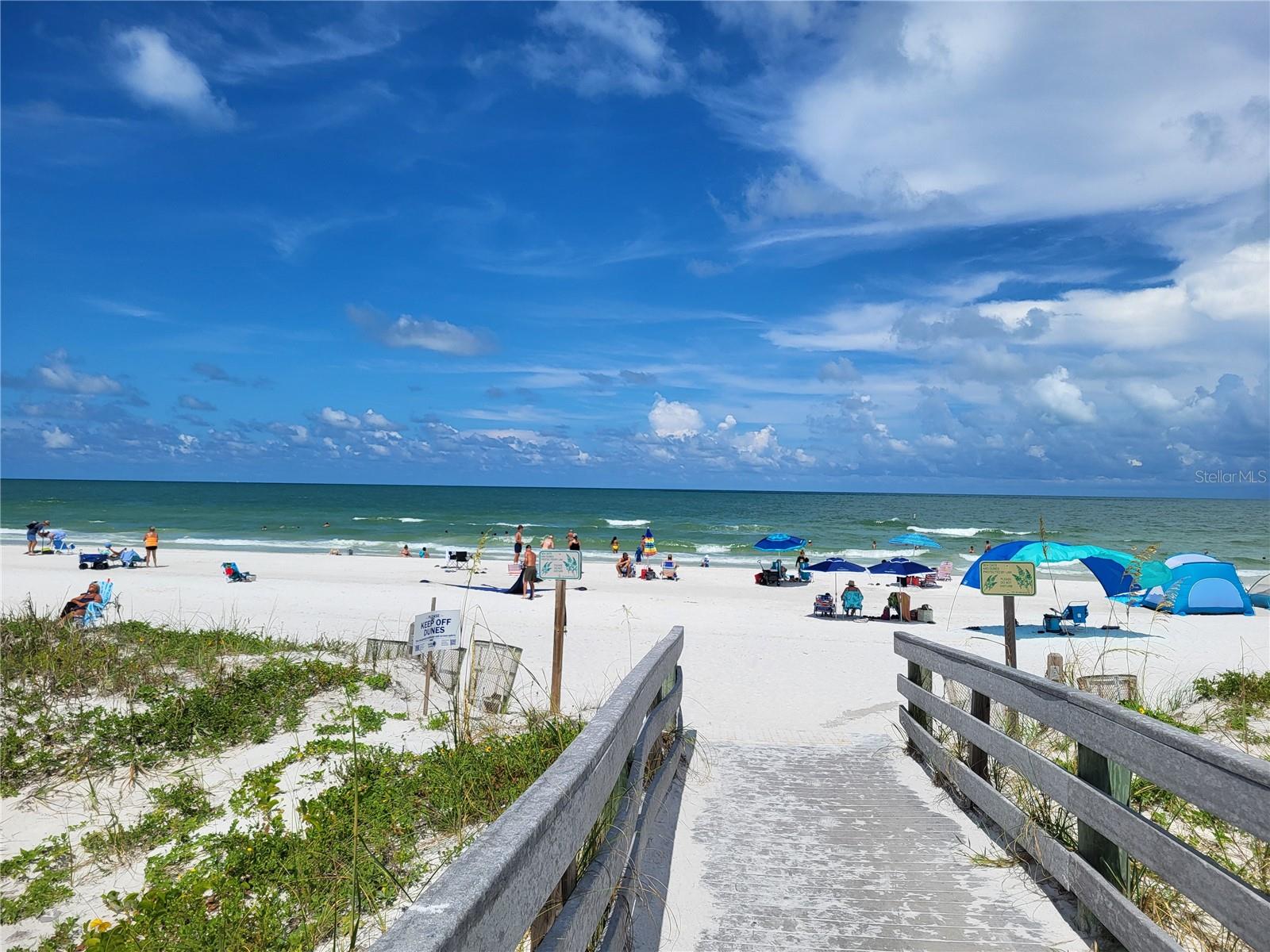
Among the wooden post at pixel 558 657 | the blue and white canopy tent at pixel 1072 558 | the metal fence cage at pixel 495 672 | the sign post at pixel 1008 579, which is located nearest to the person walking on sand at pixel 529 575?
the blue and white canopy tent at pixel 1072 558

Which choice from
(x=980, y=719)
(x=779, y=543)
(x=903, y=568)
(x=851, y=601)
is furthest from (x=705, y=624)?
(x=980, y=719)

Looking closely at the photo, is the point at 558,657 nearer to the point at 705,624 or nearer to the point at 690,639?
the point at 690,639

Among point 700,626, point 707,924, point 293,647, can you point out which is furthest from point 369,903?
point 700,626

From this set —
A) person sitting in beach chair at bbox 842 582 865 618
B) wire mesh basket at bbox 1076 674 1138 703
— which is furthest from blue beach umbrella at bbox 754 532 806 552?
wire mesh basket at bbox 1076 674 1138 703

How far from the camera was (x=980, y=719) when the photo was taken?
4.81 metres

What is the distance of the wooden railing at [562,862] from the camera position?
1.50 m

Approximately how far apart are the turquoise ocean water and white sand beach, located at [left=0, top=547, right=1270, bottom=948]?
7.12 meters

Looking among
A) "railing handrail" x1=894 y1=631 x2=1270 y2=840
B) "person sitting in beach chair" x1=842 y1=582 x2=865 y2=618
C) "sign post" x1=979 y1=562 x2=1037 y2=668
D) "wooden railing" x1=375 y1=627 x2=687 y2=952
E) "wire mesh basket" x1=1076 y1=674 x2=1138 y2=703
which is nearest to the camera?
"wooden railing" x1=375 y1=627 x2=687 y2=952

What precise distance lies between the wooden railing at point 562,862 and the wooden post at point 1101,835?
1.85 metres

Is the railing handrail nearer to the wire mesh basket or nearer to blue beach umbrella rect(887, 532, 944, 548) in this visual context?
the wire mesh basket

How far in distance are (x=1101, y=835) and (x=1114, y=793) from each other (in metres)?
0.17

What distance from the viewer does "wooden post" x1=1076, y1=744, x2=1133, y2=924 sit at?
3078 millimetres

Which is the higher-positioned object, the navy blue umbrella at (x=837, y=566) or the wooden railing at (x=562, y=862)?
the wooden railing at (x=562, y=862)

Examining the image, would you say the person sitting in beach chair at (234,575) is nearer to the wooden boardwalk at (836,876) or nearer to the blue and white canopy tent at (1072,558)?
the blue and white canopy tent at (1072,558)
